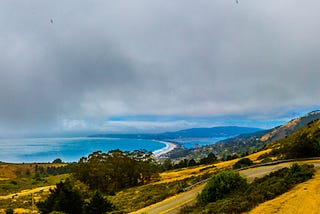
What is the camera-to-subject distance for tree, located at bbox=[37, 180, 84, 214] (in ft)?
74.3

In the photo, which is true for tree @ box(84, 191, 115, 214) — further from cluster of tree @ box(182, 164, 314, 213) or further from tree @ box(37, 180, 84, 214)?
cluster of tree @ box(182, 164, 314, 213)

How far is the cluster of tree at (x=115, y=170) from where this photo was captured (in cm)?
5881

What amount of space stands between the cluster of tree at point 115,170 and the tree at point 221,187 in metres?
40.9

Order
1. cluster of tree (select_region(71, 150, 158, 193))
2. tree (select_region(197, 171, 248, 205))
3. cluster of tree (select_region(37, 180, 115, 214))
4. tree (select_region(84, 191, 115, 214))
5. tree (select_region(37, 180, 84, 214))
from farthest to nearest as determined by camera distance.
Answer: cluster of tree (select_region(71, 150, 158, 193)), tree (select_region(37, 180, 84, 214)), cluster of tree (select_region(37, 180, 115, 214)), tree (select_region(84, 191, 115, 214)), tree (select_region(197, 171, 248, 205))

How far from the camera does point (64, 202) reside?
2255 centimetres

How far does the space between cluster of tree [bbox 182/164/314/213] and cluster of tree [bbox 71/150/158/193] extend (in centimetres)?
4105

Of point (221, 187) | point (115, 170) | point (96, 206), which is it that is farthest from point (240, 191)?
point (115, 170)

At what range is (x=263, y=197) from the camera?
49.3 feet

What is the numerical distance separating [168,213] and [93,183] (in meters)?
42.0

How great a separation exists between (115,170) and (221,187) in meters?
43.0

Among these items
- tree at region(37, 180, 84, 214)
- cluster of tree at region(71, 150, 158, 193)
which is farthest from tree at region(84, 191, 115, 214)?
cluster of tree at region(71, 150, 158, 193)

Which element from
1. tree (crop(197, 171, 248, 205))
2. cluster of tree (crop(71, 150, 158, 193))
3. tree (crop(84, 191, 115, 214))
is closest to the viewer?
tree (crop(197, 171, 248, 205))

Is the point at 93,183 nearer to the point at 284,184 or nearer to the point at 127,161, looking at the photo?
the point at 127,161

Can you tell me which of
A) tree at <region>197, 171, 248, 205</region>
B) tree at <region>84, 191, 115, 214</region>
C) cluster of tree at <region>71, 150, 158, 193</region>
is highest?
tree at <region>197, 171, 248, 205</region>
